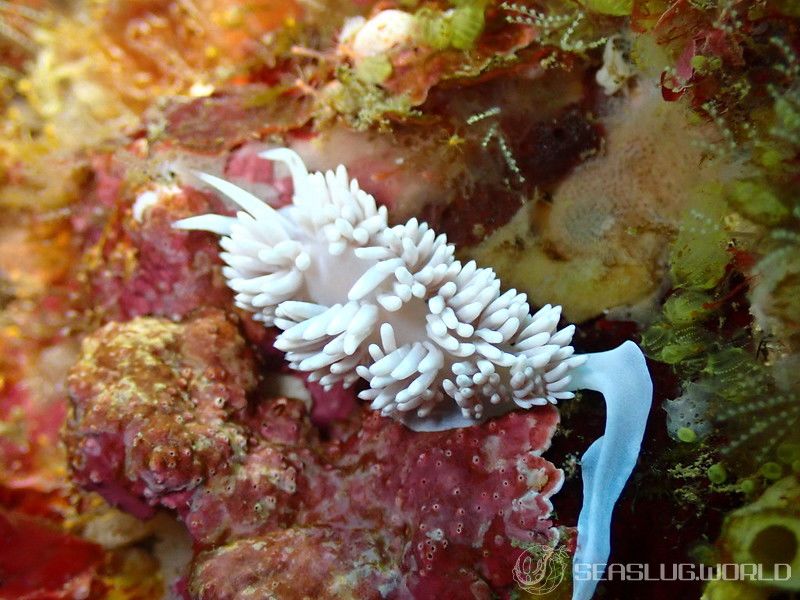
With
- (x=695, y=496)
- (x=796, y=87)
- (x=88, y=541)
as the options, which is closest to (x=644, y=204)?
(x=796, y=87)

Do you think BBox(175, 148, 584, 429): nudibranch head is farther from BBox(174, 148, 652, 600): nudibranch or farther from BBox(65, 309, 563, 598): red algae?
BBox(65, 309, 563, 598): red algae

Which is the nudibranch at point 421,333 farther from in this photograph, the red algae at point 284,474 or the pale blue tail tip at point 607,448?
the red algae at point 284,474

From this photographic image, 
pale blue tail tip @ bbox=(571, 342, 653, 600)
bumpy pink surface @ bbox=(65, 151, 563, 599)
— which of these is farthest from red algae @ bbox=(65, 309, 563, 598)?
pale blue tail tip @ bbox=(571, 342, 653, 600)

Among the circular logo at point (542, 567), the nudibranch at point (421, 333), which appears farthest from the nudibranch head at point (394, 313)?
the circular logo at point (542, 567)

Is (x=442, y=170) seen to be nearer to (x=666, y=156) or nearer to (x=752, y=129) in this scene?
(x=666, y=156)

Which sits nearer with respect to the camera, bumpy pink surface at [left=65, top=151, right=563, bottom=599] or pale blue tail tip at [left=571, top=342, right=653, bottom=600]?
pale blue tail tip at [left=571, top=342, right=653, bottom=600]

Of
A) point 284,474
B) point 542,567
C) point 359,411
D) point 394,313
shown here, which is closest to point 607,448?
point 542,567
